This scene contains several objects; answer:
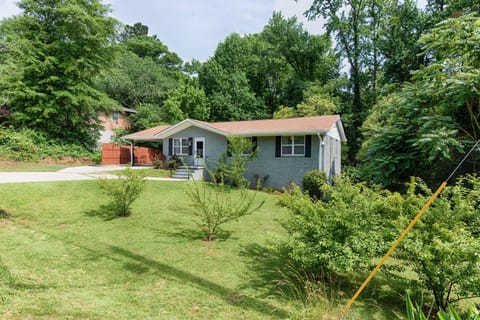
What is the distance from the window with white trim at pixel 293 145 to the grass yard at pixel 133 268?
6.66m

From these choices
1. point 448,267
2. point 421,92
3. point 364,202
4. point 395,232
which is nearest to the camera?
point 448,267

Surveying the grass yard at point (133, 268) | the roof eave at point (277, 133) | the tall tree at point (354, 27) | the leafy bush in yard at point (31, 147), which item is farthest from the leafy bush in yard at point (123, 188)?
the tall tree at point (354, 27)

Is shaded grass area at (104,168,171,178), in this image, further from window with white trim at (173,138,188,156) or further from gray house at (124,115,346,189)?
window with white trim at (173,138,188,156)

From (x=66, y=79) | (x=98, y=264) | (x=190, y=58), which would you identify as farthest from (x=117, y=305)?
(x=190, y=58)

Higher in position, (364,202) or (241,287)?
(364,202)

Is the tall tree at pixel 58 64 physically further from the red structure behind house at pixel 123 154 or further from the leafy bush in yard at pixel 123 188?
the leafy bush in yard at pixel 123 188

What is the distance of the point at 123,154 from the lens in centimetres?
2216

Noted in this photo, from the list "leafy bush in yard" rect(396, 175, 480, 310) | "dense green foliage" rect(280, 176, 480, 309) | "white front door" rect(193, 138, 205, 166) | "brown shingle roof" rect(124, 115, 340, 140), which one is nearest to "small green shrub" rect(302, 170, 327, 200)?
"brown shingle roof" rect(124, 115, 340, 140)

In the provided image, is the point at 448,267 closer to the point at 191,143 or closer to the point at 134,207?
the point at 134,207

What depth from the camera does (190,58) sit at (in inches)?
1454

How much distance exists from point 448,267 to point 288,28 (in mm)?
32503

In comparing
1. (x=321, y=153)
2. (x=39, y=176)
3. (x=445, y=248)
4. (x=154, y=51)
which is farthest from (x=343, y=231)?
(x=154, y=51)

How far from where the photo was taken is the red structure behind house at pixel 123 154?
68.5 feet

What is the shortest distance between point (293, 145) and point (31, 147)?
18368 mm
